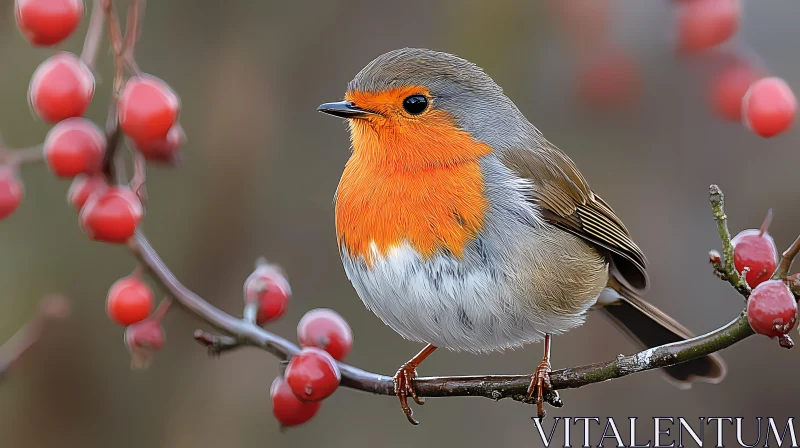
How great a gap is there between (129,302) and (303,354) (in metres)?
0.50

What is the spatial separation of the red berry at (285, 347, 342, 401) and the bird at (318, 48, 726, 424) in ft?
1.57

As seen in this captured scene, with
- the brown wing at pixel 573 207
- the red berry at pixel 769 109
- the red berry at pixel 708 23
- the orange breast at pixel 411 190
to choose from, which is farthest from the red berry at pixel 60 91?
the red berry at pixel 708 23

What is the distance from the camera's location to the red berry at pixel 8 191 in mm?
2387

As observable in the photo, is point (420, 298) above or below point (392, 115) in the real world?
below

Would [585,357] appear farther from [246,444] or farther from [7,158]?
[7,158]

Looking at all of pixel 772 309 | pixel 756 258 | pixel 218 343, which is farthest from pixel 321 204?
pixel 772 309

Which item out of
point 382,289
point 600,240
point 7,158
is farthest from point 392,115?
point 7,158

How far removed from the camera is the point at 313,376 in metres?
2.42

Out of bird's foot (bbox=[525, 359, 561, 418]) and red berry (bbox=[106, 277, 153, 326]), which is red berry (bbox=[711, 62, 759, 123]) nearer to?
bird's foot (bbox=[525, 359, 561, 418])

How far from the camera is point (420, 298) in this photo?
2844 millimetres

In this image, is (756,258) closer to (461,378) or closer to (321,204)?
(461,378)

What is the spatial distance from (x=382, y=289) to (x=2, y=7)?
1.93 meters

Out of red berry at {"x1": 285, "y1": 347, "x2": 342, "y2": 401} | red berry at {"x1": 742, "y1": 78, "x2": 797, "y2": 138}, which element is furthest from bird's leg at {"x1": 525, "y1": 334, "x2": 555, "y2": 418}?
red berry at {"x1": 742, "y1": 78, "x2": 797, "y2": 138}

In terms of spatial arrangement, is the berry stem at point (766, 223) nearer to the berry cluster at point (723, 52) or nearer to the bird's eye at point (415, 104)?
the berry cluster at point (723, 52)
